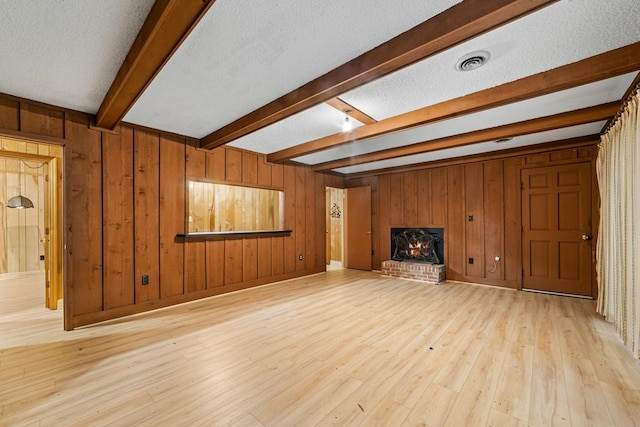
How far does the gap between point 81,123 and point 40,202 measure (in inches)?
171

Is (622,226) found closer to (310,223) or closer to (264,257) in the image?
(310,223)

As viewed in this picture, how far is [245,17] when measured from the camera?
163 centimetres

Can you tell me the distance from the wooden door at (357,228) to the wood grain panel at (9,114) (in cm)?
585

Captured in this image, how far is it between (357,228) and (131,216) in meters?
4.92

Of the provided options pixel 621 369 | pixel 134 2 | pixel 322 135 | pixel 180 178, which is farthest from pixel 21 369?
pixel 621 369

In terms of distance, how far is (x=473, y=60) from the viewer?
2113 mm

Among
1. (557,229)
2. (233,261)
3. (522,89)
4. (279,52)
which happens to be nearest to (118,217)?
(233,261)

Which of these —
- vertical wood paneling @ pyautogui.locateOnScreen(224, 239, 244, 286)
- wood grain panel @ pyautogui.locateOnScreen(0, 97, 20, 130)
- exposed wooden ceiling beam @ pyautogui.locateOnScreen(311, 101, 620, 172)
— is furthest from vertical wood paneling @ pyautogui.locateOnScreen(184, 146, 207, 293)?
exposed wooden ceiling beam @ pyautogui.locateOnScreen(311, 101, 620, 172)

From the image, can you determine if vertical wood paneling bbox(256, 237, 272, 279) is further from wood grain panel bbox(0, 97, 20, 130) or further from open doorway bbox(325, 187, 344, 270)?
wood grain panel bbox(0, 97, 20, 130)

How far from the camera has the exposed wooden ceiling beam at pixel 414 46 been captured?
1.47 m

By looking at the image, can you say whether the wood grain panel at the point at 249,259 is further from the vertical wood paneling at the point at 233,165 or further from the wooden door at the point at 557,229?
the wooden door at the point at 557,229

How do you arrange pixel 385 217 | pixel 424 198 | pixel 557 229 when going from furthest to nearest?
1. pixel 385 217
2. pixel 424 198
3. pixel 557 229

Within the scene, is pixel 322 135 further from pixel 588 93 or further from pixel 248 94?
pixel 588 93

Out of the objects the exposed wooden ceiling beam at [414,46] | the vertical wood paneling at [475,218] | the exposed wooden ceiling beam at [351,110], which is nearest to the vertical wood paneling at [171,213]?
the exposed wooden ceiling beam at [414,46]
